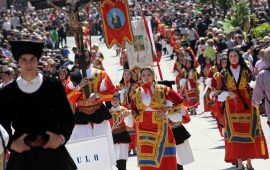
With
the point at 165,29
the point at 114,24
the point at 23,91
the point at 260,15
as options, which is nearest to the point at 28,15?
the point at 165,29

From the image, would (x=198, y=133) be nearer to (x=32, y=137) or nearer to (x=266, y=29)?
(x=266, y=29)

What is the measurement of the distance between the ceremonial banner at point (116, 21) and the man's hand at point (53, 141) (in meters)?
8.00

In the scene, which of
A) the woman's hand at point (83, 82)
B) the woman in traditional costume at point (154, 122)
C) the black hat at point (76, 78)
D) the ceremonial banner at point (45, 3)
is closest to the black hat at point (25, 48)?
the woman's hand at point (83, 82)

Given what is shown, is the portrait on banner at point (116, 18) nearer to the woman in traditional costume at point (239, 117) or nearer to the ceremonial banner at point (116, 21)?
the ceremonial banner at point (116, 21)

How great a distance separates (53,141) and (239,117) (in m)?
6.35

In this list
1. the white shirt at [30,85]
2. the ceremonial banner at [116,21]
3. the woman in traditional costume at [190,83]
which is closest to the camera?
the white shirt at [30,85]

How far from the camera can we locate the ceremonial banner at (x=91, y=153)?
35.9 feet

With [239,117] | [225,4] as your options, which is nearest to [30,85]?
[239,117]

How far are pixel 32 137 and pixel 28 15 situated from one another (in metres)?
41.2

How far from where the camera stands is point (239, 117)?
13.5 m

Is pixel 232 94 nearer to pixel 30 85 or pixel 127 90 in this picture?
pixel 127 90

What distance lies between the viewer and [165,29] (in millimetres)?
38594

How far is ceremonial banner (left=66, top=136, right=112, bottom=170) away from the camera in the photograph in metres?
10.9

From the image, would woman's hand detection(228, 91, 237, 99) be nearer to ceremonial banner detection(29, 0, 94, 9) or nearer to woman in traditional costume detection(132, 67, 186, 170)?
woman in traditional costume detection(132, 67, 186, 170)
